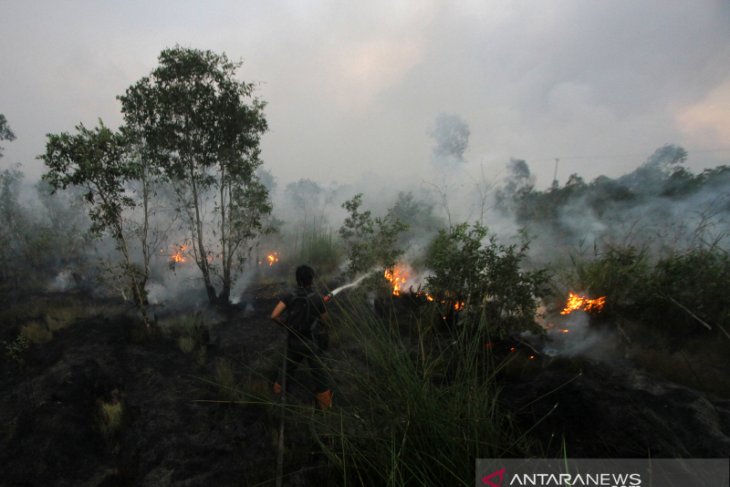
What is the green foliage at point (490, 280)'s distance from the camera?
19.2 ft

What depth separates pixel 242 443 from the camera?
14.0ft

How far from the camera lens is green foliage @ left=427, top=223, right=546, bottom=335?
585 centimetres

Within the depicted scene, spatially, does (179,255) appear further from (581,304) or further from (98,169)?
(581,304)

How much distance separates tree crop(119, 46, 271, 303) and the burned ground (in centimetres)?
352

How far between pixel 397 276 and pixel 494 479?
9.09 metres

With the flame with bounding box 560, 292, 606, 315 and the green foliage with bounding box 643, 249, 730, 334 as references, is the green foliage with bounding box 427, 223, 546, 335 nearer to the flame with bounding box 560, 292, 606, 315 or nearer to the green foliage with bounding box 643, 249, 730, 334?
the flame with bounding box 560, 292, 606, 315

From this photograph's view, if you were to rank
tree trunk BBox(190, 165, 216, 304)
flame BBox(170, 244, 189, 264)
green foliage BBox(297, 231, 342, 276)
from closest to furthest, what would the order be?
1. tree trunk BBox(190, 165, 216, 304)
2. flame BBox(170, 244, 189, 264)
3. green foliage BBox(297, 231, 342, 276)

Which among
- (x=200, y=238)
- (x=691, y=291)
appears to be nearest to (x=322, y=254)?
(x=200, y=238)

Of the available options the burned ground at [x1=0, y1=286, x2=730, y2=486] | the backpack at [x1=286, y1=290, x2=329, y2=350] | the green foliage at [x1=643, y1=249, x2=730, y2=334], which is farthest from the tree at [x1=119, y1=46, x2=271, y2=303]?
the green foliage at [x1=643, y1=249, x2=730, y2=334]

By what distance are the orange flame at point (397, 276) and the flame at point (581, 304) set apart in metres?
4.34

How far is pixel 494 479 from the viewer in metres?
1.41

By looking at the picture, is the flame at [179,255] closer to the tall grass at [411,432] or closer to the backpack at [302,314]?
the backpack at [302,314]

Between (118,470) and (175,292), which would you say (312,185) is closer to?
(175,292)

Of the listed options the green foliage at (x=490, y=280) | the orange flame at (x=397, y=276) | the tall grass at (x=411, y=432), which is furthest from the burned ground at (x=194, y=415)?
the orange flame at (x=397, y=276)
